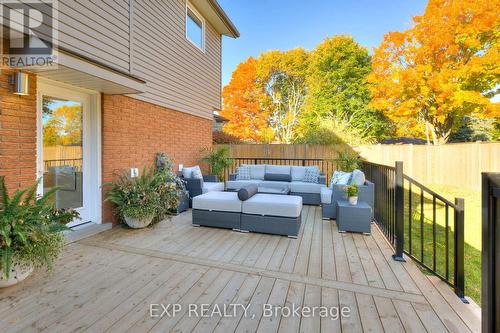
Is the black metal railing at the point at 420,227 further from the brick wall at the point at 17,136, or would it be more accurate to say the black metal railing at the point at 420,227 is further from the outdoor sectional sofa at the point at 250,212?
the brick wall at the point at 17,136

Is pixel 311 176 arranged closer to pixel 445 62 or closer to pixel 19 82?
pixel 19 82

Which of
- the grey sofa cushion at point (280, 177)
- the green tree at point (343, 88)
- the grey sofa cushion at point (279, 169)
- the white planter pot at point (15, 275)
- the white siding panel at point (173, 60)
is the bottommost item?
the white planter pot at point (15, 275)

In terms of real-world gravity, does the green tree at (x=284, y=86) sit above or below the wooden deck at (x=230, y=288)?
above

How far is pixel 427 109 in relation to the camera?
463 inches

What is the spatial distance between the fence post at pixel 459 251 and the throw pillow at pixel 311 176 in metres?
4.29

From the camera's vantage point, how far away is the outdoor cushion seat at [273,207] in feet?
12.9

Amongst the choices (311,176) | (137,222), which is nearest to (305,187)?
(311,176)

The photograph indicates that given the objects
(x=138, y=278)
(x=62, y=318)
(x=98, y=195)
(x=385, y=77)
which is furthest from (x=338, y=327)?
(x=385, y=77)

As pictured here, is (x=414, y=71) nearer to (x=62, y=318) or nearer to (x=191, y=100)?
(x=191, y=100)

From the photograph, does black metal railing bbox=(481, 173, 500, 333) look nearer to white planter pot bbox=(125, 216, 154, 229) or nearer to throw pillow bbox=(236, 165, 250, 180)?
white planter pot bbox=(125, 216, 154, 229)

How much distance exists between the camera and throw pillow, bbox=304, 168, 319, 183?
6.62 meters

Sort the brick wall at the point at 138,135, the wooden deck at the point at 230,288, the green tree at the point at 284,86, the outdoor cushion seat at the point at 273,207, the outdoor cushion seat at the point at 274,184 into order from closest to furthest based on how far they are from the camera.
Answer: the wooden deck at the point at 230,288, the outdoor cushion seat at the point at 273,207, the brick wall at the point at 138,135, the outdoor cushion seat at the point at 274,184, the green tree at the point at 284,86

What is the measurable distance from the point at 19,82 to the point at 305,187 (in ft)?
17.7

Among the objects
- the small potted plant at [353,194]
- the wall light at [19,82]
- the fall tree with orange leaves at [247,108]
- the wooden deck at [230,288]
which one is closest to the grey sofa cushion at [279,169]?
the small potted plant at [353,194]
